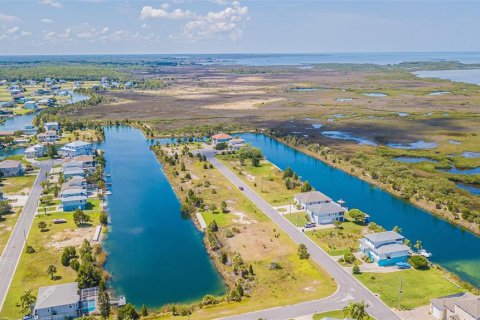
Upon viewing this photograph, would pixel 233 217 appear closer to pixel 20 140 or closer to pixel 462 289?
pixel 462 289

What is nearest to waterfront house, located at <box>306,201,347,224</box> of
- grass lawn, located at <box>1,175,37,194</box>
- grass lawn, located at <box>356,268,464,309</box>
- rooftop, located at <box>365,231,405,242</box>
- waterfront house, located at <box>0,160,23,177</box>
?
rooftop, located at <box>365,231,405,242</box>

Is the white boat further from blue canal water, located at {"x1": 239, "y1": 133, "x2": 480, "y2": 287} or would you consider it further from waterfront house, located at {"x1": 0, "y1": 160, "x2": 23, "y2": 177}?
waterfront house, located at {"x1": 0, "y1": 160, "x2": 23, "y2": 177}

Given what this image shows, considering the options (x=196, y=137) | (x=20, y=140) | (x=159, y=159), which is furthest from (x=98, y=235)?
(x=20, y=140)

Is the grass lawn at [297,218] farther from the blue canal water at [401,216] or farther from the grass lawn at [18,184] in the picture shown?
the grass lawn at [18,184]

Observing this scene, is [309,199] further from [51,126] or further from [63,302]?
[51,126]

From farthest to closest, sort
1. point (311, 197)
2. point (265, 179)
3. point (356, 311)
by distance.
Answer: point (265, 179)
point (311, 197)
point (356, 311)

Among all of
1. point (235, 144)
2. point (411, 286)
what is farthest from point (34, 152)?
point (411, 286)
